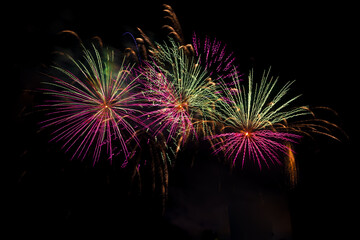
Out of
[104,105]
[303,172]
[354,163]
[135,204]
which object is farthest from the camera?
[135,204]

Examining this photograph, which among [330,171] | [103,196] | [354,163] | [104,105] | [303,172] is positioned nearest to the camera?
[104,105]

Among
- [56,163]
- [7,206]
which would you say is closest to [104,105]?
[56,163]

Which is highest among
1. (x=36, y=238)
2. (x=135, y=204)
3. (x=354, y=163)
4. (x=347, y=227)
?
(x=354, y=163)

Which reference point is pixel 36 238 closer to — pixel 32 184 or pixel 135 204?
pixel 32 184

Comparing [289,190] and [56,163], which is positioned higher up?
[56,163]

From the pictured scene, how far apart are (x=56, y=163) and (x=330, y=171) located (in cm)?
1835

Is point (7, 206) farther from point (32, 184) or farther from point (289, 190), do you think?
point (289, 190)

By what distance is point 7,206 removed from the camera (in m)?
15.0

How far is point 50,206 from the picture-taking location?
17234mm

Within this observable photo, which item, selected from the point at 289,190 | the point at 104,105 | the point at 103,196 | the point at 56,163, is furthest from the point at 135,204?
the point at 104,105

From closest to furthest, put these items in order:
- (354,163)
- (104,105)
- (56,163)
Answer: (104,105) < (354,163) < (56,163)

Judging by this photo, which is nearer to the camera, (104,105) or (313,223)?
(104,105)

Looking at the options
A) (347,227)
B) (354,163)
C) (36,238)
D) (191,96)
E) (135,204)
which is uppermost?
(191,96)

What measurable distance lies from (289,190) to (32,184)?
18758 mm
